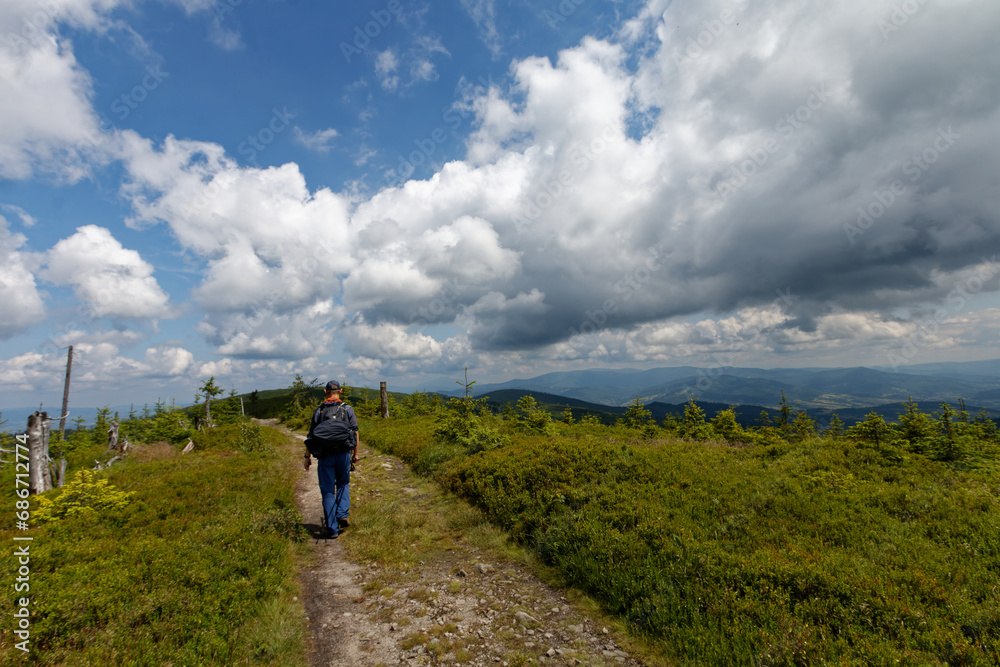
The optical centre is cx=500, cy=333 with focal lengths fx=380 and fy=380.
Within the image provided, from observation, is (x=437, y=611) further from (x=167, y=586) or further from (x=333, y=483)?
(x=333, y=483)

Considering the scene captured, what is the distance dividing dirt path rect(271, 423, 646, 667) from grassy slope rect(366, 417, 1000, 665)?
2.73ft

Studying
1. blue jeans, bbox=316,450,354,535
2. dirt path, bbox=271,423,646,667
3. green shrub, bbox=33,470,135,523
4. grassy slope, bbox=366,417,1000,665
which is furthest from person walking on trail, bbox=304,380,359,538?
green shrub, bbox=33,470,135,523

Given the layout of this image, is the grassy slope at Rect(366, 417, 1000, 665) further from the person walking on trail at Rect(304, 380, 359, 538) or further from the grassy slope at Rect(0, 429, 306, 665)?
the grassy slope at Rect(0, 429, 306, 665)

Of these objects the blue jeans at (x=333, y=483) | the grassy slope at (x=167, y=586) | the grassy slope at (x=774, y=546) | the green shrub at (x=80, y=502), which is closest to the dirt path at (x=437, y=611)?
the blue jeans at (x=333, y=483)

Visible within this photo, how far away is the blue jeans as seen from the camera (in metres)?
9.27

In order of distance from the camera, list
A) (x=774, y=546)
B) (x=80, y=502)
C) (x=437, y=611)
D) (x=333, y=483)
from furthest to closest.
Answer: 1. (x=333, y=483)
2. (x=80, y=502)
3. (x=774, y=546)
4. (x=437, y=611)

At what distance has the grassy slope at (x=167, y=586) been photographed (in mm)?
4551

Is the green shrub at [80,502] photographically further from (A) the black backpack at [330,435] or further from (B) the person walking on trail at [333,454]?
(A) the black backpack at [330,435]

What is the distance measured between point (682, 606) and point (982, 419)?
20614mm

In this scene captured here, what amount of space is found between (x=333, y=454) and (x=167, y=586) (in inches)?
148

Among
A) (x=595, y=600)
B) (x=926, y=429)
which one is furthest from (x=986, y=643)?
(x=926, y=429)

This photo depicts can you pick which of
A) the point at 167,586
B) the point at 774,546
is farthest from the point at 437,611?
the point at 774,546

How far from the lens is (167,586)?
5.79m

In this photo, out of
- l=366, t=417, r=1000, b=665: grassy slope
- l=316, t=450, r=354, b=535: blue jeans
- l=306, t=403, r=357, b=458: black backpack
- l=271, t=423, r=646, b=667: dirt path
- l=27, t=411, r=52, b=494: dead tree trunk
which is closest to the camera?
l=366, t=417, r=1000, b=665: grassy slope
